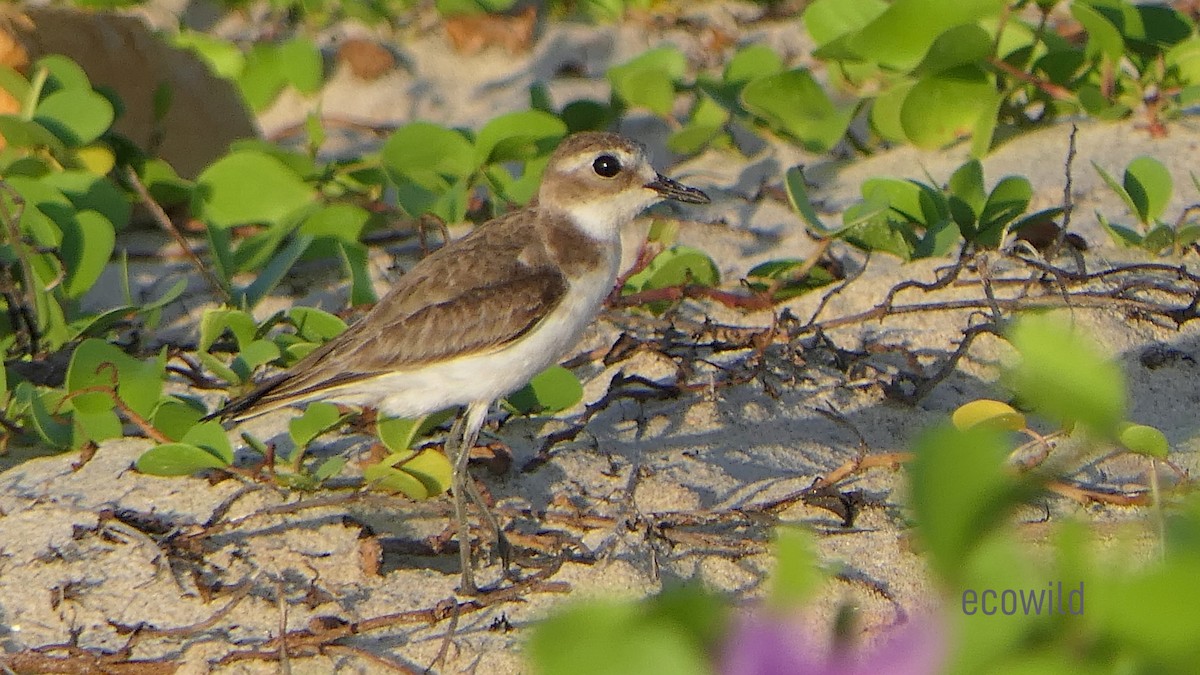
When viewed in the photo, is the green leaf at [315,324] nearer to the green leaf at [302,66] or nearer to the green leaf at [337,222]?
the green leaf at [337,222]

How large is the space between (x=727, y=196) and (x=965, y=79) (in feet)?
3.47

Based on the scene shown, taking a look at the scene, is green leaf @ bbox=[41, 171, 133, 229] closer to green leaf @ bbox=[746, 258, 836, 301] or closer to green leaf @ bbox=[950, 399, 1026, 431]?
green leaf @ bbox=[746, 258, 836, 301]

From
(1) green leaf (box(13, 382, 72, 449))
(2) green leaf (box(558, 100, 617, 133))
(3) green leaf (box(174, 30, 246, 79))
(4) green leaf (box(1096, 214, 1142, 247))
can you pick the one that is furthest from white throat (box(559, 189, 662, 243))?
(3) green leaf (box(174, 30, 246, 79))

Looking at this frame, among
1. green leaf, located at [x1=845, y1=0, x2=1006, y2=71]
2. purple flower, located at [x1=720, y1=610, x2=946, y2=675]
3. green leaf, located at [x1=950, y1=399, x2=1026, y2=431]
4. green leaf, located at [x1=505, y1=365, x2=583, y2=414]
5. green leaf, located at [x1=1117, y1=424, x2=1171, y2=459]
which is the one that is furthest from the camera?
green leaf, located at [x1=845, y1=0, x2=1006, y2=71]

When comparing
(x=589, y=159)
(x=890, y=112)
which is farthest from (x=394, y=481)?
(x=890, y=112)

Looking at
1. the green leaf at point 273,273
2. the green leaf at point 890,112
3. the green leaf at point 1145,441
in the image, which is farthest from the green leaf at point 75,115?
the green leaf at point 1145,441

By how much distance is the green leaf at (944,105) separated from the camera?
587cm

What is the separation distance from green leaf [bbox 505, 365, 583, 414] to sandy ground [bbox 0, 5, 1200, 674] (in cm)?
9

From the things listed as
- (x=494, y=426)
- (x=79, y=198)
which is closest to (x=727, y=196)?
(x=494, y=426)

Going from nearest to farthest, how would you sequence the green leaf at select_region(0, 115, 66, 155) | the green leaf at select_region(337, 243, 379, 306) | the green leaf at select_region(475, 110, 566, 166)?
the green leaf at select_region(337, 243, 379, 306), the green leaf at select_region(0, 115, 66, 155), the green leaf at select_region(475, 110, 566, 166)

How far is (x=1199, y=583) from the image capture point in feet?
4.83

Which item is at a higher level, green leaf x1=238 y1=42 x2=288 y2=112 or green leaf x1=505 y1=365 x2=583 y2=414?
green leaf x1=505 y1=365 x2=583 y2=414

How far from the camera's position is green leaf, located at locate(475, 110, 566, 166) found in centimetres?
587

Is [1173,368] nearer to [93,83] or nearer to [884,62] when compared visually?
[884,62]
